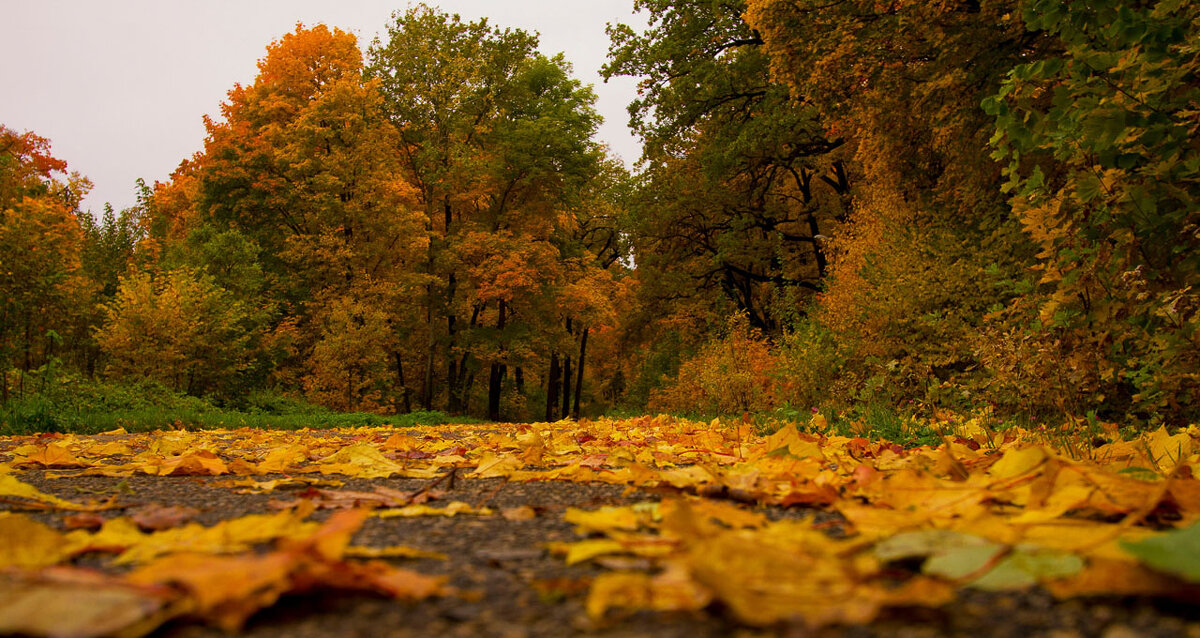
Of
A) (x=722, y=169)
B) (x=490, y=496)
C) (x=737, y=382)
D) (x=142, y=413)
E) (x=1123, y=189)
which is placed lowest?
(x=142, y=413)

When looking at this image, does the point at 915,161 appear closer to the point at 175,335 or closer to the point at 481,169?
the point at 481,169

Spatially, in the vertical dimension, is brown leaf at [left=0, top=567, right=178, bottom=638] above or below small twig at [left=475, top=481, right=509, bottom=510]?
above

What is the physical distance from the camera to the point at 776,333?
1633 cm

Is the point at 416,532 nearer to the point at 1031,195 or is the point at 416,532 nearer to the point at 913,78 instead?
the point at 1031,195

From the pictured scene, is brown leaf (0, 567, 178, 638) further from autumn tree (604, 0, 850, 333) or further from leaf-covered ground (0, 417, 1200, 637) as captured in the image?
autumn tree (604, 0, 850, 333)

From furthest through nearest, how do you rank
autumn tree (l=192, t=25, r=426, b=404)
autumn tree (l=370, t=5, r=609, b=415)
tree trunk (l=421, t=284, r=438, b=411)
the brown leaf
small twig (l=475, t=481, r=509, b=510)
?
autumn tree (l=370, t=5, r=609, b=415) → tree trunk (l=421, t=284, r=438, b=411) → autumn tree (l=192, t=25, r=426, b=404) → small twig (l=475, t=481, r=509, b=510) → the brown leaf

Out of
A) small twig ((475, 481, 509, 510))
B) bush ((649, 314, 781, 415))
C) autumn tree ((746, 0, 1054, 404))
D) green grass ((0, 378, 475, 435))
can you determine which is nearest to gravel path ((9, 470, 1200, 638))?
small twig ((475, 481, 509, 510))

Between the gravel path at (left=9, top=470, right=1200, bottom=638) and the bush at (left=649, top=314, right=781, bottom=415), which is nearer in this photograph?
the gravel path at (left=9, top=470, right=1200, bottom=638)

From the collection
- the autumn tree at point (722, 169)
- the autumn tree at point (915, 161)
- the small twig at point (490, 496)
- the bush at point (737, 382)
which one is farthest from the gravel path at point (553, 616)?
the autumn tree at point (722, 169)

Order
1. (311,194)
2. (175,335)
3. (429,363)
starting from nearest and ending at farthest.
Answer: (175,335) < (429,363) < (311,194)

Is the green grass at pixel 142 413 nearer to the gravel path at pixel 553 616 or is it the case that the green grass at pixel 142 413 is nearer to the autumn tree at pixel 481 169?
the autumn tree at pixel 481 169

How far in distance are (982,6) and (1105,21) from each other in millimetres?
5072

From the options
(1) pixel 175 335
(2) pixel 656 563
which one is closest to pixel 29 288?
(1) pixel 175 335

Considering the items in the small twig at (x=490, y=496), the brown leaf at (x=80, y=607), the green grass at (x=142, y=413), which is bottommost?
the green grass at (x=142, y=413)
